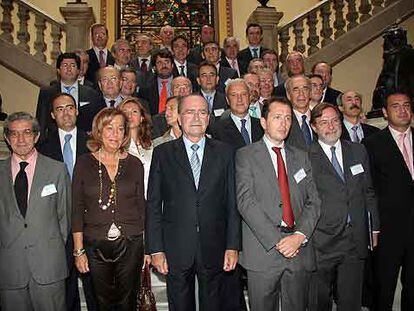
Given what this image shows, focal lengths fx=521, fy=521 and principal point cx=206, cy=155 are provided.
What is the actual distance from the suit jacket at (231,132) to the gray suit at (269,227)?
29.6 inches

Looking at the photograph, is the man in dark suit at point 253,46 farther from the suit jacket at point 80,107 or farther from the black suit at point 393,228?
the black suit at point 393,228

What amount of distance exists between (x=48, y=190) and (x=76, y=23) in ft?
18.6

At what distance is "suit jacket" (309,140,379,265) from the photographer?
322 cm

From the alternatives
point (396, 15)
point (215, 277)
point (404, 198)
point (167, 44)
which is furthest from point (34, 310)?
point (396, 15)

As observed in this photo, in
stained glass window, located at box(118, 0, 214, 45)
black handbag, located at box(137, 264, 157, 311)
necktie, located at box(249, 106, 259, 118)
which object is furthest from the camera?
stained glass window, located at box(118, 0, 214, 45)

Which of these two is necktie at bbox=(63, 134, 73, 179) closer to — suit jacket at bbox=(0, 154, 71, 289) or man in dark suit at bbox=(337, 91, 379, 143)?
suit jacket at bbox=(0, 154, 71, 289)

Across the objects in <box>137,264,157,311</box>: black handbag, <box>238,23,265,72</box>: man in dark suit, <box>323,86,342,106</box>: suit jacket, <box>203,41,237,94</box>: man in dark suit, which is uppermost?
<box>238,23,265,72</box>: man in dark suit

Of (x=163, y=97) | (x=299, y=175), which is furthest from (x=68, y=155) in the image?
(x=163, y=97)

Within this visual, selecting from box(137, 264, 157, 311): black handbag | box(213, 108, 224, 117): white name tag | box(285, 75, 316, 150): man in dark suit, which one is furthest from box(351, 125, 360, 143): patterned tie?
box(137, 264, 157, 311): black handbag

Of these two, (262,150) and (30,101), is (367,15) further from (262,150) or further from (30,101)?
(262,150)

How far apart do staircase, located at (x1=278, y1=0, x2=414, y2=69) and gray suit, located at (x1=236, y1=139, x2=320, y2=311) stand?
5.32 metres

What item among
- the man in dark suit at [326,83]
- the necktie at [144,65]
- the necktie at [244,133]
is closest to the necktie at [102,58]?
the necktie at [144,65]

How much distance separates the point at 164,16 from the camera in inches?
423

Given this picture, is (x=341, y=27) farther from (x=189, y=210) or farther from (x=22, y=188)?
(x=22, y=188)
